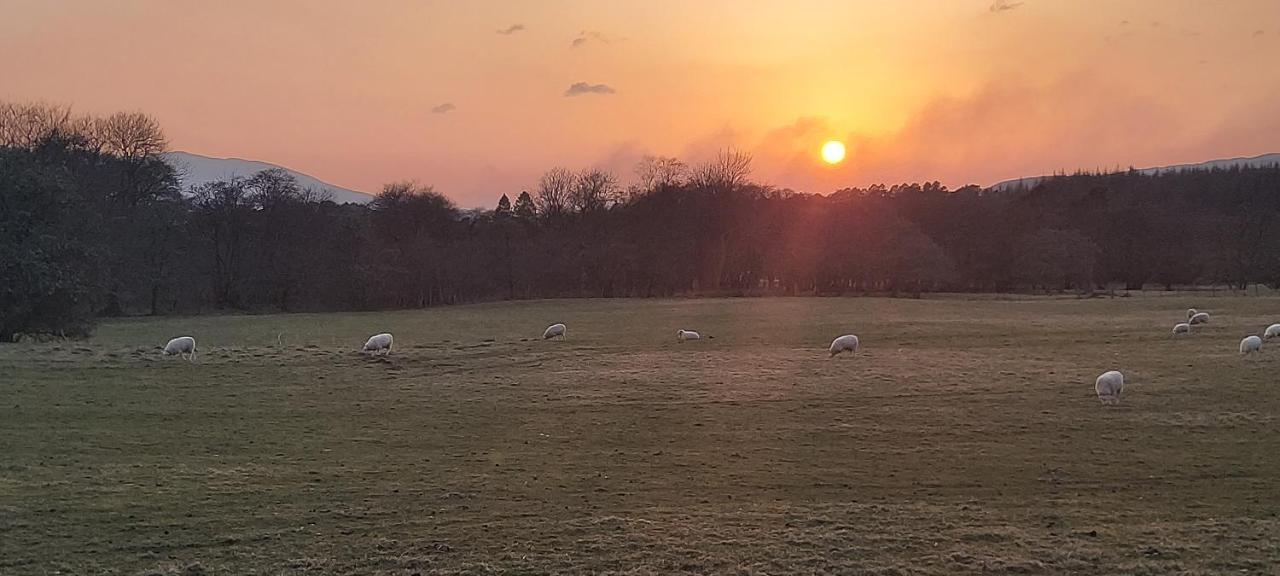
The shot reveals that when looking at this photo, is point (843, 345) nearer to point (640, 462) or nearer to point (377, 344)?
point (640, 462)

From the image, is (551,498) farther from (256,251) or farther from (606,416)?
(256,251)

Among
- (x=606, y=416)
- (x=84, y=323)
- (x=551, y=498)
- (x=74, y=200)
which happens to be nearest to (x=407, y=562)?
(x=551, y=498)

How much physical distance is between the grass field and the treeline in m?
47.0

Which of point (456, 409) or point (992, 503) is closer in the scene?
point (992, 503)

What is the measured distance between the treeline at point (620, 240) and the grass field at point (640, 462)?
47.0 meters

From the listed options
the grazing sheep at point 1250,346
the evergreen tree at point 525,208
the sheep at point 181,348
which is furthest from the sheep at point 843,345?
the evergreen tree at point 525,208

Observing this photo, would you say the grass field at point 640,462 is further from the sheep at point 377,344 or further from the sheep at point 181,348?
the sheep at point 377,344

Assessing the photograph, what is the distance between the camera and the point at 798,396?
68.5 ft

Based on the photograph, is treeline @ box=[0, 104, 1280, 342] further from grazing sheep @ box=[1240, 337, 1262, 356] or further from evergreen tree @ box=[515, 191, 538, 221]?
grazing sheep @ box=[1240, 337, 1262, 356]

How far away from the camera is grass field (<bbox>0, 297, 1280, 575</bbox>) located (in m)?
9.15

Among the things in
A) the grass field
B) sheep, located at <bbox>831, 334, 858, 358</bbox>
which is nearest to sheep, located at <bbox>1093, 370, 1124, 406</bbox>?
the grass field

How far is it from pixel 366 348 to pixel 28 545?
72.6 ft

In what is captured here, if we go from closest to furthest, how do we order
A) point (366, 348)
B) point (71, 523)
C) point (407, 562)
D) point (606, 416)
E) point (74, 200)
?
point (407, 562) → point (71, 523) → point (606, 416) → point (366, 348) → point (74, 200)

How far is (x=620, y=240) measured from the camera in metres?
90.2
